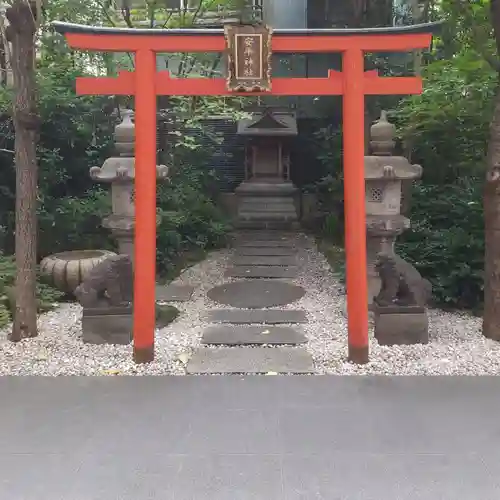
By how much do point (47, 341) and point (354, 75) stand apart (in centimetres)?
411

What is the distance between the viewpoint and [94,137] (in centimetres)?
990

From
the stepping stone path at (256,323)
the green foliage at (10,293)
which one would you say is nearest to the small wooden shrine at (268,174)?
the stepping stone path at (256,323)

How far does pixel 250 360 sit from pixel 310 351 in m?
0.68

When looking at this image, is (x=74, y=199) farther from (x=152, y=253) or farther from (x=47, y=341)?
(x=152, y=253)

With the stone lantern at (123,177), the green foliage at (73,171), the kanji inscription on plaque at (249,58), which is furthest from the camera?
the green foliage at (73,171)

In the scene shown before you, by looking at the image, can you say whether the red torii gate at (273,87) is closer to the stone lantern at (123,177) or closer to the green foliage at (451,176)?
the stone lantern at (123,177)

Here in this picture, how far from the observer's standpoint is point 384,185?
7262 millimetres

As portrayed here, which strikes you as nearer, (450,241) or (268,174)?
(450,241)

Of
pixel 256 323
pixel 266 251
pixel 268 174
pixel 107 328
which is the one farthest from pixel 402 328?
pixel 268 174

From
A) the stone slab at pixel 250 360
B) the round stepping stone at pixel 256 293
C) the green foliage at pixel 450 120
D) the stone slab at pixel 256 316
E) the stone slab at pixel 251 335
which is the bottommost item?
the stone slab at pixel 250 360

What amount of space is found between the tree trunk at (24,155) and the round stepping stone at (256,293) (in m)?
2.73

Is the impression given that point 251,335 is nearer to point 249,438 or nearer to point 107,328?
point 107,328

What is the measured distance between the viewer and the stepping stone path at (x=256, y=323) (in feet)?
18.4

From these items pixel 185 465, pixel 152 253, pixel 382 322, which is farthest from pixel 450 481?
pixel 152 253
